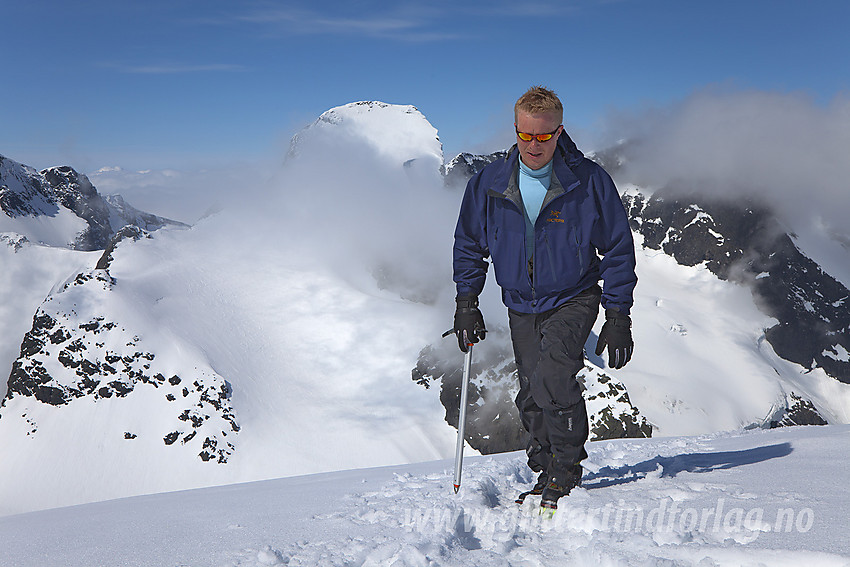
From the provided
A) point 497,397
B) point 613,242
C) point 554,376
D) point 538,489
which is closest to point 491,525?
point 538,489

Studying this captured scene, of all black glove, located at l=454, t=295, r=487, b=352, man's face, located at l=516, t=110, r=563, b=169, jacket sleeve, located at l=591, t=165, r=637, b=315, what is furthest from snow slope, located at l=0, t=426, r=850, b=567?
man's face, located at l=516, t=110, r=563, b=169

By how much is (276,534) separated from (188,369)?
118 meters

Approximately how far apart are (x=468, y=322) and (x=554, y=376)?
3.64 ft

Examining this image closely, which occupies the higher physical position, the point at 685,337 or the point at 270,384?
the point at 685,337

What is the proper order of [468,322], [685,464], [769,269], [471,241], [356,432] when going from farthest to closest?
[769,269], [356,432], [685,464], [468,322], [471,241]

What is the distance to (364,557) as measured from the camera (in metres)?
3.48

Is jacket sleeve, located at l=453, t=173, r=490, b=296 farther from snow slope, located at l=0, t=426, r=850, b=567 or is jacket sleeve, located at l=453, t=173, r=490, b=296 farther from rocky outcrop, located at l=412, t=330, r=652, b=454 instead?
rocky outcrop, located at l=412, t=330, r=652, b=454

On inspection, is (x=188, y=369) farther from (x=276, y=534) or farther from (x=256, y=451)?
(x=276, y=534)

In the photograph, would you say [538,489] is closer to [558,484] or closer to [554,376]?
[558,484]

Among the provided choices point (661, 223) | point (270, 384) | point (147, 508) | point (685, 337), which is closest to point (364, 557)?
point (147, 508)

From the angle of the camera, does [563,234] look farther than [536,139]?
Yes

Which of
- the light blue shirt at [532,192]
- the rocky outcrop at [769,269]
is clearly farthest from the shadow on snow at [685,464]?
the rocky outcrop at [769,269]

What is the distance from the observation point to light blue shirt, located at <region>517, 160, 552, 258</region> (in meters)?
4.81

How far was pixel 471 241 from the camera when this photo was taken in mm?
5273
